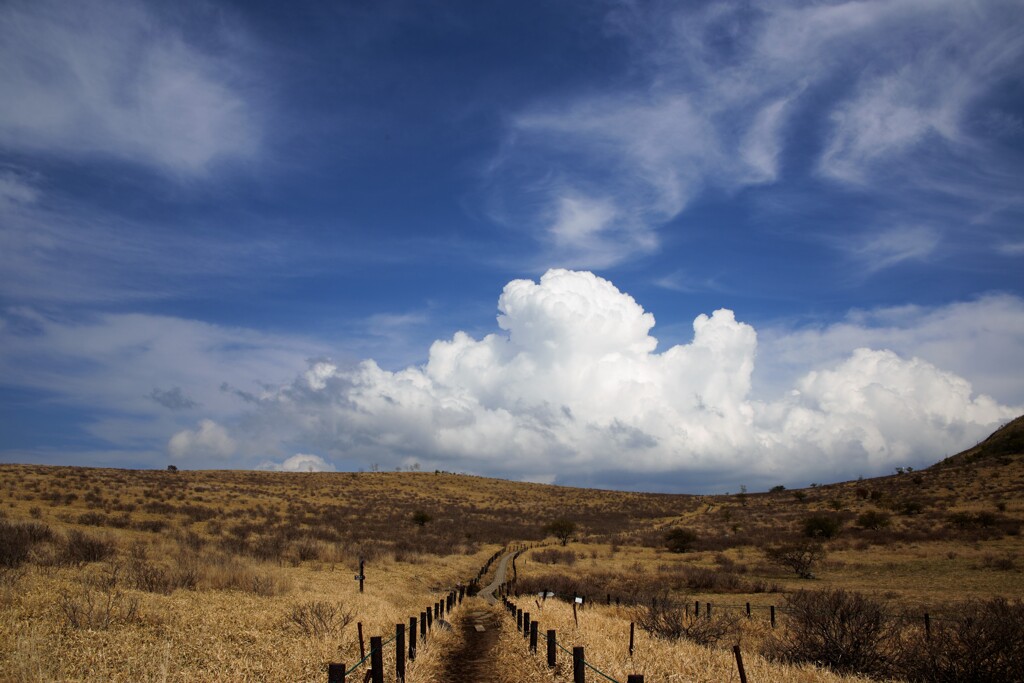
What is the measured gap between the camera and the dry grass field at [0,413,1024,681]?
12.7 m

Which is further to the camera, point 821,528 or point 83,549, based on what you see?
point 821,528

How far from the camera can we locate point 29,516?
3184cm

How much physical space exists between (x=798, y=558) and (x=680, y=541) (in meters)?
15.4

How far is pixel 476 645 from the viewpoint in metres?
17.3

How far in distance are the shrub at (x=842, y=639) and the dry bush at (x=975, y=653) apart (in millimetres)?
568

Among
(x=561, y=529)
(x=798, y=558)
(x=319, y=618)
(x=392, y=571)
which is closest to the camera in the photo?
(x=319, y=618)

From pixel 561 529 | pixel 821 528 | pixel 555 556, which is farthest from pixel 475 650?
pixel 561 529

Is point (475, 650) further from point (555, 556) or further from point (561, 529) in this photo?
point (561, 529)

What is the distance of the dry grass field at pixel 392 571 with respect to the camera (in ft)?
41.5

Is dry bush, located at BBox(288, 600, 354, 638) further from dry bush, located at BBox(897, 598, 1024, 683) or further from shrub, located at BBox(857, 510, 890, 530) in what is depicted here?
shrub, located at BBox(857, 510, 890, 530)

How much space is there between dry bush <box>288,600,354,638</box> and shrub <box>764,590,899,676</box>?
11.0m

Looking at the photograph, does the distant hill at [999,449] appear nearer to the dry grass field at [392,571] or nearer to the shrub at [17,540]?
the dry grass field at [392,571]

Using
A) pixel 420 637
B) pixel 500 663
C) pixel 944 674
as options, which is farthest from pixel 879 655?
pixel 420 637

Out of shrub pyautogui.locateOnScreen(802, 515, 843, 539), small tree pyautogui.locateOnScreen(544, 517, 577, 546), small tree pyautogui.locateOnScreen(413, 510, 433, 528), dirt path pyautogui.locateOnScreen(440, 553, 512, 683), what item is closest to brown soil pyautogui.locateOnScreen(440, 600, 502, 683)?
dirt path pyautogui.locateOnScreen(440, 553, 512, 683)
